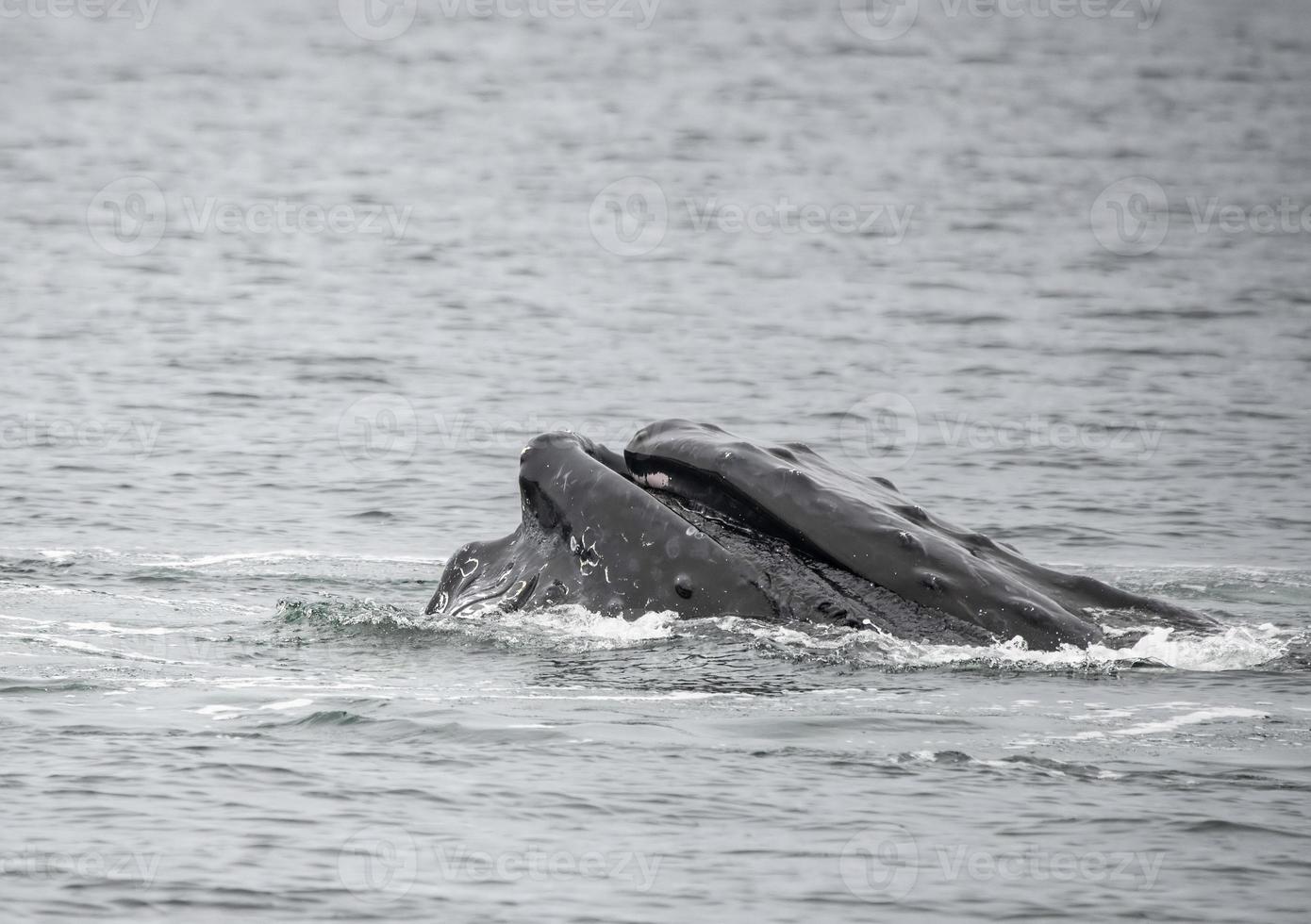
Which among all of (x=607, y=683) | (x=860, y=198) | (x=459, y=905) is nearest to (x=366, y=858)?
(x=459, y=905)

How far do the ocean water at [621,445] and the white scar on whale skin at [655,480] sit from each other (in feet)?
2.68

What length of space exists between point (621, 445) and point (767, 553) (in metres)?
12.0

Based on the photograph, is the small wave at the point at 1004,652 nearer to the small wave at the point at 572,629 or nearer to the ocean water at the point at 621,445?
the ocean water at the point at 621,445

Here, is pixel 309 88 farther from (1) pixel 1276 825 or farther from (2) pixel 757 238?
(1) pixel 1276 825

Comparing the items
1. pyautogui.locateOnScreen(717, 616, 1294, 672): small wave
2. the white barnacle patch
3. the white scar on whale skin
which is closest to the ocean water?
pyautogui.locateOnScreen(717, 616, 1294, 672): small wave

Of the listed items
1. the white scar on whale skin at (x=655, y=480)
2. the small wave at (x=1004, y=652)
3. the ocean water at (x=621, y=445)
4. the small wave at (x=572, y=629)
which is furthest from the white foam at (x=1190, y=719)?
the white scar on whale skin at (x=655, y=480)

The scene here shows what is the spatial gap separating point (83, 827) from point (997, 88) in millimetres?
62599

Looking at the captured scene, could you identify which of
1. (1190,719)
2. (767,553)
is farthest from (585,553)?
(1190,719)

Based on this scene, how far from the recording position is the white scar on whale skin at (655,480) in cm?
1062

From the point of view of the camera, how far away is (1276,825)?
7.99 m

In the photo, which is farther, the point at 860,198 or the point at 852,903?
the point at 860,198

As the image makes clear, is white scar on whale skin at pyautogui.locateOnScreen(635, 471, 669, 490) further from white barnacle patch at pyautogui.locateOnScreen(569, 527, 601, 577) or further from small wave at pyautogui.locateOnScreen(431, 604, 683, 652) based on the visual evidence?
small wave at pyautogui.locateOnScreen(431, 604, 683, 652)

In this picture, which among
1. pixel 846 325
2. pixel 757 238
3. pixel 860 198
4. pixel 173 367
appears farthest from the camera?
pixel 860 198

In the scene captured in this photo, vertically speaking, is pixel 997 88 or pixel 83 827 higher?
pixel 997 88
